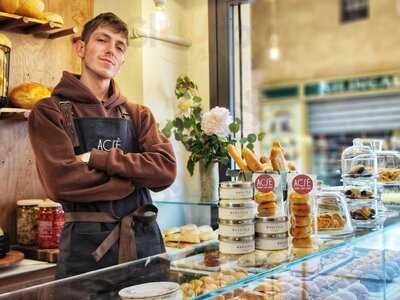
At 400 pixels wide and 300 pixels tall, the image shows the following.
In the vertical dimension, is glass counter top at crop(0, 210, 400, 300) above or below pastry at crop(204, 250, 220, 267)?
below

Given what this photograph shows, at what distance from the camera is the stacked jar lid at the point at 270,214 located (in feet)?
4.26

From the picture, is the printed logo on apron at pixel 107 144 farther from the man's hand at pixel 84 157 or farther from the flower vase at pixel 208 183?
the flower vase at pixel 208 183

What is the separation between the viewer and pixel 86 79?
1973 millimetres

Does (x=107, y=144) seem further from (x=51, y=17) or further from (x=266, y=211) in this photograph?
(x=51, y=17)

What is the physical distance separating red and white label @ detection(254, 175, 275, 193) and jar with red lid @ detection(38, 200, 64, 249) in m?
1.24

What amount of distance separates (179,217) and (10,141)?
111 cm

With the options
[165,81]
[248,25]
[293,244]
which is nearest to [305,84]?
[248,25]

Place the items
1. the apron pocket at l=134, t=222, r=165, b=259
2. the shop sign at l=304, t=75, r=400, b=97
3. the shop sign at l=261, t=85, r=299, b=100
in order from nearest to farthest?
the apron pocket at l=134, t=222, r=165, b=259 → the shop sign at l=304, t=75, r=400, b=97 → the shop sign at l=261, t=85, r=299, b=100

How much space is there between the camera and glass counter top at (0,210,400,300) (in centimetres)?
108

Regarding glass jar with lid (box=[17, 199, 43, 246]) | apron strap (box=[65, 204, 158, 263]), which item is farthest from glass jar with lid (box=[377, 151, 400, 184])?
glass jar with lid (box=[17, 199, 43, 246])

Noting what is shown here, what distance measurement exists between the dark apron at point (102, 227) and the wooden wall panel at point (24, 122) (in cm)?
76

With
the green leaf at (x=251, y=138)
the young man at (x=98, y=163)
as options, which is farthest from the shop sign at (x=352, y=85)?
the young man at (x=98, y=163)

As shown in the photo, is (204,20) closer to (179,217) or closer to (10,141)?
(179,217)

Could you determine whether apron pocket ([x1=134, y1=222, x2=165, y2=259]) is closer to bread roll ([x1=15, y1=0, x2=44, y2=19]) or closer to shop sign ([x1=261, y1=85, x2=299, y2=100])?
bread roll ([x1=15, y1=0, x2=44, y2=19])
